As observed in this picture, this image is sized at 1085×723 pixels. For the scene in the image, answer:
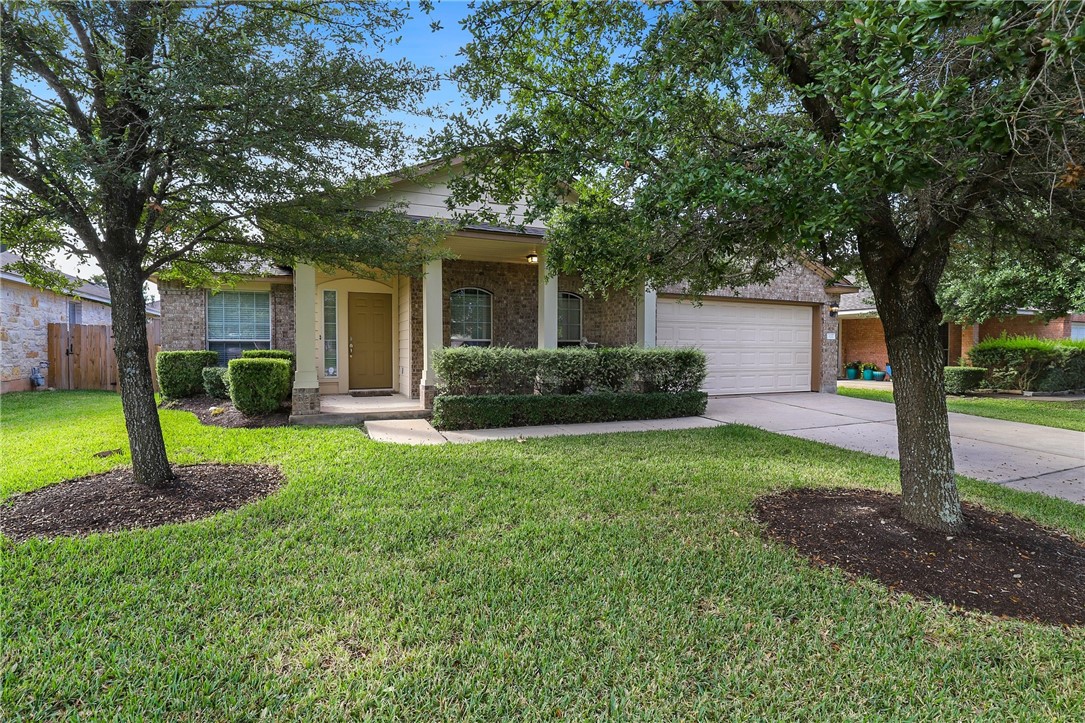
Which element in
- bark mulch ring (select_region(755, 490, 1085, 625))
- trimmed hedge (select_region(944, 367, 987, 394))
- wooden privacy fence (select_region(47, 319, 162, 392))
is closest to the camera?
bark mulch ring (select_region(755, 490, 1085, 625))

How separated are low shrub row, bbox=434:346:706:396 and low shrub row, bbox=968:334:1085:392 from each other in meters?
10.3

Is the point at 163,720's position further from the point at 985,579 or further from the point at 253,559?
the point at 985,579

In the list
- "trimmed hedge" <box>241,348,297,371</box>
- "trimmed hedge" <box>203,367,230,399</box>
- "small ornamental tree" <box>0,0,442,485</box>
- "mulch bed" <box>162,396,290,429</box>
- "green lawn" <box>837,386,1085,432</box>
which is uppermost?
"small ornamental tree" <box>0,0,442,485</box>

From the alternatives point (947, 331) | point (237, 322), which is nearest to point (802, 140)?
point (237, 322)

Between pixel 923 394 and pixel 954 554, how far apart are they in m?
1.08

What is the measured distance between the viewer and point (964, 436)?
774 centimetres

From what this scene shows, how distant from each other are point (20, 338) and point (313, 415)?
9858 mm

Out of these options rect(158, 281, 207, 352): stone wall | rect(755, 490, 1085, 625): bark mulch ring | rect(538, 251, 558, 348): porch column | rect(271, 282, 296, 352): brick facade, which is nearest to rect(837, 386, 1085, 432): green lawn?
rect(755, 490, 1085, 625): bark mulch ring

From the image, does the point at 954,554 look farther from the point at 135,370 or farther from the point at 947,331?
the point at 947,331

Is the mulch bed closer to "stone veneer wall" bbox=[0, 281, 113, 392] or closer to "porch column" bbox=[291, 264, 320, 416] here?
"porch column" bbox=[291, 264, 320, 416]

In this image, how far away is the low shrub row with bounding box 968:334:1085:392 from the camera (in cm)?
1357

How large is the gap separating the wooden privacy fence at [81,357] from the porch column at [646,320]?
12.3 m

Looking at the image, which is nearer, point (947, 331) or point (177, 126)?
point (177, 126)

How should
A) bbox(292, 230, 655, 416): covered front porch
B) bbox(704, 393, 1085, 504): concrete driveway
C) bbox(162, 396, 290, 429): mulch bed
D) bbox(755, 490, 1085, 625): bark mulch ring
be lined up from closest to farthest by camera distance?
bbox(755, 490, 1085, 625): bark mulch ring
bbox(704, 393, 1085, 504): concrete driveway
bbox(162, 396, 290, 429): mulch bed
bbox(292, 230, 655, 416): covered front porch
